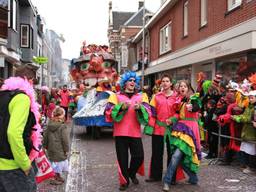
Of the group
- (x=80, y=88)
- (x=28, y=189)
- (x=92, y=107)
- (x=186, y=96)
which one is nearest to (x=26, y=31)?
(x=80, y=88)

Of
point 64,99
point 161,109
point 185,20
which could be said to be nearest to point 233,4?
point 185,20

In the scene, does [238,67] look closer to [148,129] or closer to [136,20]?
[148,129]

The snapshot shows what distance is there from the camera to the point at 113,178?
7.14 m

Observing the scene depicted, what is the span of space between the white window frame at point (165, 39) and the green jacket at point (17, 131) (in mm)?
19099

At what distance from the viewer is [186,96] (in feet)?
21.0

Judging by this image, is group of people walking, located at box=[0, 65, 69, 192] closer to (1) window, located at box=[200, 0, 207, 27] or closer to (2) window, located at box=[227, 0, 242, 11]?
(2) window, located at box=[227, 0, 242, 11]

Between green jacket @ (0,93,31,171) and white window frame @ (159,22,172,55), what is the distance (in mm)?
19099

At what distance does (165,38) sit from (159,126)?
716 inches

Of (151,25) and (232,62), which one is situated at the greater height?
(151,25)

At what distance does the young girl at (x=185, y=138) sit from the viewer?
6.25 meters

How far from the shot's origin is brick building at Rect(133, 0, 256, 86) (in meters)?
10.8

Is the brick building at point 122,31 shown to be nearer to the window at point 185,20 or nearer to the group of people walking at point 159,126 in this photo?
the window at point 185,20

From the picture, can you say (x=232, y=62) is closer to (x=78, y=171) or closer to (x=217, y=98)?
(x=217, y=98)

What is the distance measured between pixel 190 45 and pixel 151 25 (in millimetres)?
11857
